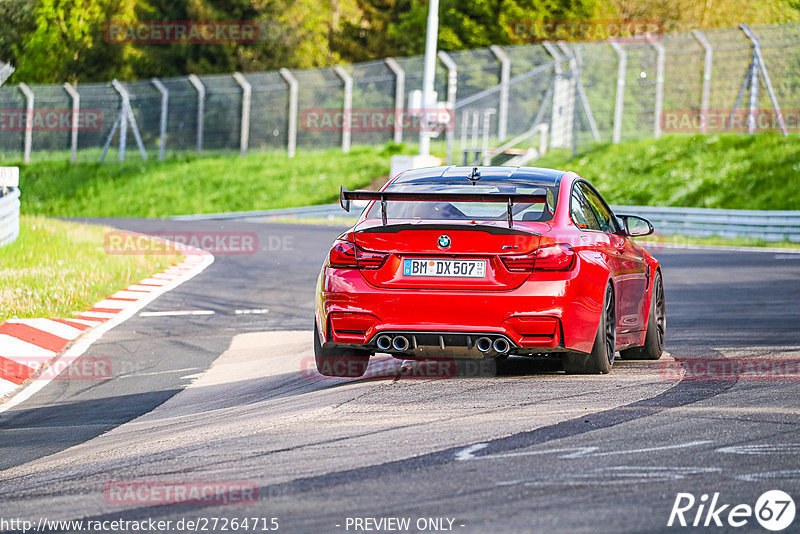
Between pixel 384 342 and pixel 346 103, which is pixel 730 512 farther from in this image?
pixel 346 103

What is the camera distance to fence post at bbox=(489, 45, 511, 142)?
3844 cm

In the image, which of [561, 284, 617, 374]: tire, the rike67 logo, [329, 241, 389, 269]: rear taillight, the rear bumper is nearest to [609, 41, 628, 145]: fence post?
[561, 284, 617, 374]: tire

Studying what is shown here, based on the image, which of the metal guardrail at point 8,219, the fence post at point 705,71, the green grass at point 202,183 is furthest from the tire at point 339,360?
the green grass at point 202,183

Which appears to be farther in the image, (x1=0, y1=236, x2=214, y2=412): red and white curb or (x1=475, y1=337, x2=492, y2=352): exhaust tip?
(x1=0, y1=236, x2=214, y2=412): red and white curb

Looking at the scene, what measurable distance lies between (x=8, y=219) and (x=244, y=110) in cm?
2489

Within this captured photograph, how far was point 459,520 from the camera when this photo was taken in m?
4.73

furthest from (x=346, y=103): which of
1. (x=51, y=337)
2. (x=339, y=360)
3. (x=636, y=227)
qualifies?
(x=339, y=360)

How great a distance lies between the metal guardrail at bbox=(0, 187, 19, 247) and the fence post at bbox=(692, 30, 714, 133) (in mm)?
19055

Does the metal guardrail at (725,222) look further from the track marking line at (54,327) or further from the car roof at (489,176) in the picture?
the car roof at (489,176)

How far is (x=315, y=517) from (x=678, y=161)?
3077 centimetres

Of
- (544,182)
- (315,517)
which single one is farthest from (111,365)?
(315,517)

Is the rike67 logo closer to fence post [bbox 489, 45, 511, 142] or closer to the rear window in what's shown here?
the rear window

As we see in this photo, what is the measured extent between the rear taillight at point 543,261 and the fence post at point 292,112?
1410 inches

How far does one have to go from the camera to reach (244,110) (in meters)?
45.2
